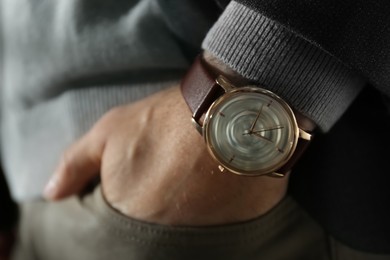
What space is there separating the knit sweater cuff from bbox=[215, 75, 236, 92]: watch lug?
18 millimetres

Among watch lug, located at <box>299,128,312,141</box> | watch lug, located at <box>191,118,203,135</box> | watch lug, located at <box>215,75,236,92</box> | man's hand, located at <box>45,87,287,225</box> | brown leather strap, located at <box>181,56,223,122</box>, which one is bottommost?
man's hand, located at <box>45,87,287,225</box>

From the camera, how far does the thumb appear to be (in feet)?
2.57

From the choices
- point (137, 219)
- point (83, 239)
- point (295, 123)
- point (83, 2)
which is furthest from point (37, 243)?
point (295, 123)

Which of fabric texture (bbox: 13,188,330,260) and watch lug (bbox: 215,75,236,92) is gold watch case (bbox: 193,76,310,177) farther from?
fabric texture (bbox: 13,188,330,260)

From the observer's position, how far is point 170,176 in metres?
0.68

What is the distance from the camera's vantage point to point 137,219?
2.29 feet

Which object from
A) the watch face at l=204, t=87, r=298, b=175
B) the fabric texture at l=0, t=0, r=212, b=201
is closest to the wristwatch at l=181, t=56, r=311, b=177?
the watch face at l=204, t=87, r=298, b=175

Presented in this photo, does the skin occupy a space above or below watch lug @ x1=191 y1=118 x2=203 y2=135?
below

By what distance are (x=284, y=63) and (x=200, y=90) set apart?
106mm

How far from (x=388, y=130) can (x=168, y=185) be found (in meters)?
0.30

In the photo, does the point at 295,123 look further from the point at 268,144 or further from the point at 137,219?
the point at 137,219

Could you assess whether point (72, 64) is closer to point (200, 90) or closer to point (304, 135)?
point (200, 90)

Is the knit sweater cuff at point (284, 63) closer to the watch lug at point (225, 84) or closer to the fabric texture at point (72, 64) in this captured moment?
the watch lug at point (225, 84)

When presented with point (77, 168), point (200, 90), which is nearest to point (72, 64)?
point (77, 168)
